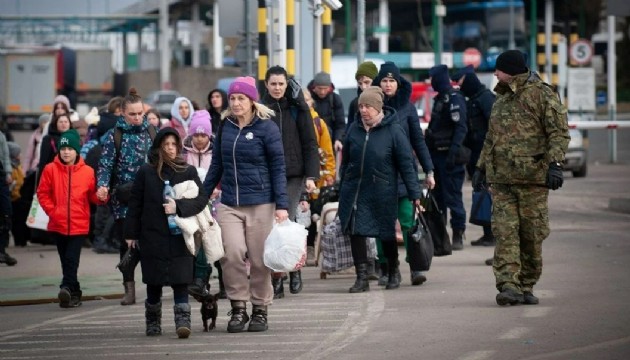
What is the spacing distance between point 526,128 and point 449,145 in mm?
5385

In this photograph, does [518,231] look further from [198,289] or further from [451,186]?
[451,186]

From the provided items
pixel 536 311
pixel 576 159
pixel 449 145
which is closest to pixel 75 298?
pixel 536 311

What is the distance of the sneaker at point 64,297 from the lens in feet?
45.6

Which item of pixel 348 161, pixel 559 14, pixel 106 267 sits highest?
pixel 559 14

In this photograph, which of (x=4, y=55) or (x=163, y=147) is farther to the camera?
(x=4, y=55)

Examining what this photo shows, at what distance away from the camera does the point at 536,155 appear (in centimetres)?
1239

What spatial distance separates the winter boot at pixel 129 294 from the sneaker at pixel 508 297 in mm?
3241

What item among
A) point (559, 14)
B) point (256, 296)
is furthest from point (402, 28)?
point (256, 296)

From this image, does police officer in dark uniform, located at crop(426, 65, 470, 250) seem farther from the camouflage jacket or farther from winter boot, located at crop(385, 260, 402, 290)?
the camouflage jacket

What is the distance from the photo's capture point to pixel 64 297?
13906 mm

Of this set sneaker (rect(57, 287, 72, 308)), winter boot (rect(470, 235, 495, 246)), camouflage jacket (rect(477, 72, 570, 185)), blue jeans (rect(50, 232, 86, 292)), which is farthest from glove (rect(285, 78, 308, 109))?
winter boot (rect(470, 235, 495, 246))

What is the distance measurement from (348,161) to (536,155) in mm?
2148

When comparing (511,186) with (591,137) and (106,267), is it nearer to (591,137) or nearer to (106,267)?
(106,267)

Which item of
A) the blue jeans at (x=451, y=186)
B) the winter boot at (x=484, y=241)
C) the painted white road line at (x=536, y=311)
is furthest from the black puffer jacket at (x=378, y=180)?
the winter boot at (x=484, y=241)
